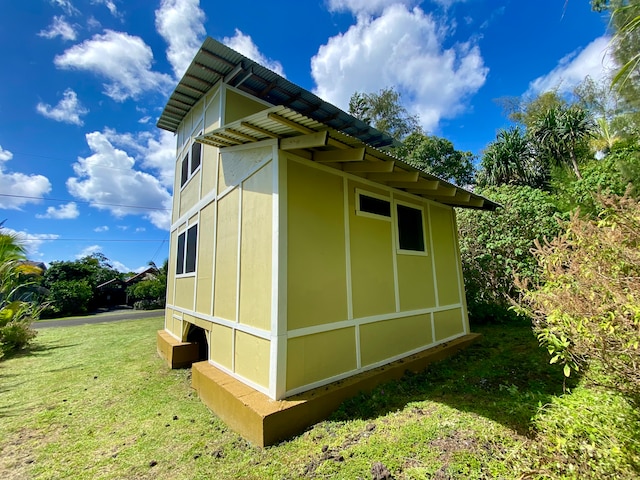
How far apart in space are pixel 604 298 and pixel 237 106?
6.11 metres

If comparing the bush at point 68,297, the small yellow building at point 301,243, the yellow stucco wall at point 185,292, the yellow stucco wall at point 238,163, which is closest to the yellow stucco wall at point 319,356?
the small yellow building at point 301,243

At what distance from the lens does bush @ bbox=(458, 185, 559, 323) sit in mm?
8375

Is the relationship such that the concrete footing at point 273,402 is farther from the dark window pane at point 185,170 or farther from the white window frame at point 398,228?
the dark window pane at point 185,170

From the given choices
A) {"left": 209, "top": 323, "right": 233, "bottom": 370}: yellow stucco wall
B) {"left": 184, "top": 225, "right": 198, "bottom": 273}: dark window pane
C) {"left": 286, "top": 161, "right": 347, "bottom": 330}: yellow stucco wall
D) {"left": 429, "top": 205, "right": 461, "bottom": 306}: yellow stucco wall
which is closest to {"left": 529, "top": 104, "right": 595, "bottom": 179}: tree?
{"left": 429, "top": 205, "right": 461, "bottom": 306}: yellow stucco wall

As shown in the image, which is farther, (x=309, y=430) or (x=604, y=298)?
(x=309, y=430)

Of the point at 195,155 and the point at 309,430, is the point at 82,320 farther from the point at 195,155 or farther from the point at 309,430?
the point at 309,430

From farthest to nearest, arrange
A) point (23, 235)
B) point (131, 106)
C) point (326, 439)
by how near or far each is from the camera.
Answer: point (131, 106) → point (23, 235) → point (326, 439)

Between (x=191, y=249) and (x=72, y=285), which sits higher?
(x=191, y=249)

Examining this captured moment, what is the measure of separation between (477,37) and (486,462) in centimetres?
1082

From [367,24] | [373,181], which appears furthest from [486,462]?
[367,24]

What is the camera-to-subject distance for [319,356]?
12.0ft

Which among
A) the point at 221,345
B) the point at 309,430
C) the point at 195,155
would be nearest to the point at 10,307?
the point at 195,155

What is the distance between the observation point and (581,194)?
923cm

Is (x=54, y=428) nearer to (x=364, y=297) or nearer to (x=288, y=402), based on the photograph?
(x=288, y=402)
